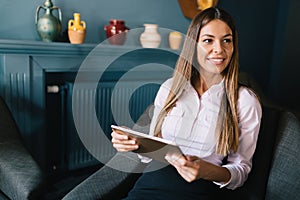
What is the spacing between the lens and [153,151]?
2.75 ft

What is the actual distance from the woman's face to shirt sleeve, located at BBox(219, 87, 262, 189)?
145mm

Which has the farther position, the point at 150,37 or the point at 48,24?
the point at 150,37

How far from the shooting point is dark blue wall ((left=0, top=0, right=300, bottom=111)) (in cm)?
169

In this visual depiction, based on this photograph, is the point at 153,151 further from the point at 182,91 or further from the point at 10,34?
the point at 10,34

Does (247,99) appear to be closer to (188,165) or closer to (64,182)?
(188,165)

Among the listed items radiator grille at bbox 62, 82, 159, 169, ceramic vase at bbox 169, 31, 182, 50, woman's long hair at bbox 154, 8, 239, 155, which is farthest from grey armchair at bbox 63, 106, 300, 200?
ceramic vase at bbox 169, 31, 182, 50

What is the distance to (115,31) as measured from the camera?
189 centimetres

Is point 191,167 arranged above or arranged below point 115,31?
below

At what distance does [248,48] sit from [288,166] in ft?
8.13

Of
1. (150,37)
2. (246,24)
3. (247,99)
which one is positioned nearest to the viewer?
(247,99)

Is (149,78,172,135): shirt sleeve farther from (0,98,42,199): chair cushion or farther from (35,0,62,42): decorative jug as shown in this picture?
(35,0,62,42): decorative jug

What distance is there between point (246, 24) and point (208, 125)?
2386 mm

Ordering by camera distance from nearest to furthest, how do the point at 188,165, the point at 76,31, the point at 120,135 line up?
the point at 188,165 → the point at 120,135 → the point at 76,31

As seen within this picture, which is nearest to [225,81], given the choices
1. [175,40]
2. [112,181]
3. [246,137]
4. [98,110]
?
[246,137]
